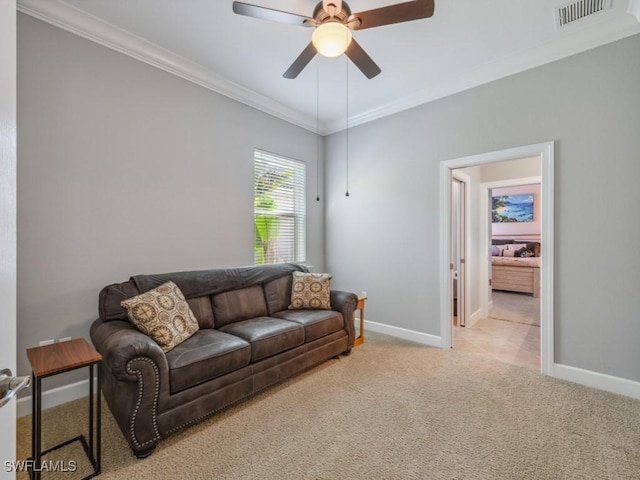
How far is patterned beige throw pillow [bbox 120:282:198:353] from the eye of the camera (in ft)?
6.91

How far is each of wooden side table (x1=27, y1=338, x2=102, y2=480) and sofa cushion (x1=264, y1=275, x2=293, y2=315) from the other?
5.31ft

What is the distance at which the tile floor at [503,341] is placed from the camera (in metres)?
3.21

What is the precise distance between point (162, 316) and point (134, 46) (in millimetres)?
2397

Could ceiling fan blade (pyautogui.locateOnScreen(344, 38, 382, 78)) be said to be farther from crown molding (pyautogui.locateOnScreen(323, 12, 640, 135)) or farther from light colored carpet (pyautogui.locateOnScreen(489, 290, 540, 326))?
light colored carpet (pyautogui.locateOnScreen(489, 290, 540, 326))

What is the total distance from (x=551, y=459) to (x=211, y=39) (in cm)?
397

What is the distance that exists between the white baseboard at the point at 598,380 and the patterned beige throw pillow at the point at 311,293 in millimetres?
2243

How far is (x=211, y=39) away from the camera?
2.62 m

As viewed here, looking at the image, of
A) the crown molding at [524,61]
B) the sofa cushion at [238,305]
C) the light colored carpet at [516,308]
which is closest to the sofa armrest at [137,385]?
the sofa cushion at [238,305]

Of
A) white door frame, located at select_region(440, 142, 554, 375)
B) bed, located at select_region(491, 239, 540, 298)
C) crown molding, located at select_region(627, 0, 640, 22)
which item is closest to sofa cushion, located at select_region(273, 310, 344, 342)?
white door frame, located at select_region(440, 142, 554, 375)

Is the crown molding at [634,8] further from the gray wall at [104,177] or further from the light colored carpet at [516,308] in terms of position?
the light colored carpet at [516,308]

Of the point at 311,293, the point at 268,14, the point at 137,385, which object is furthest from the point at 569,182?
the point at 137,385

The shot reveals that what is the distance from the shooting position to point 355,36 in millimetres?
Answer: 2596

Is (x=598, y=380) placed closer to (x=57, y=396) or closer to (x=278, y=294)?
(x=278, y=294)

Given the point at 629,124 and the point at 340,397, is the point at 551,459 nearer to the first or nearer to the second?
the point at 340,397
